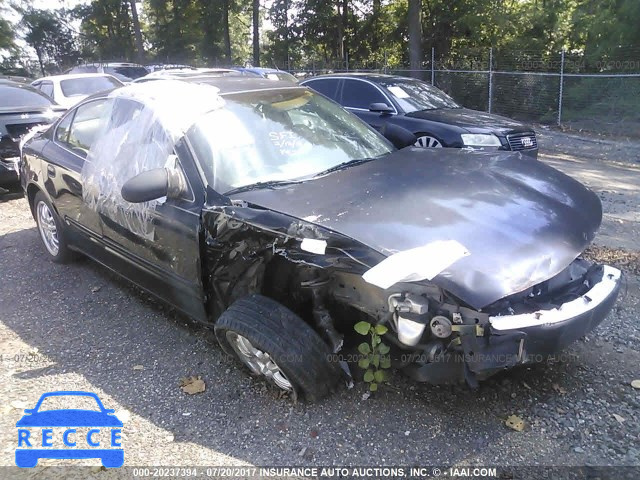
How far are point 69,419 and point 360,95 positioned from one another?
688 centimetres

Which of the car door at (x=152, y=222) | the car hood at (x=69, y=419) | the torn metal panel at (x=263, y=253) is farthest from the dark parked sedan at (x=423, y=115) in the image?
the car hood at (x=69, y=419)

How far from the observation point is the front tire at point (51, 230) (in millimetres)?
4791

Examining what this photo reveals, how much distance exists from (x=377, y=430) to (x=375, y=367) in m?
0.40

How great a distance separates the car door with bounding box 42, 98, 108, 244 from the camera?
13.7 feet

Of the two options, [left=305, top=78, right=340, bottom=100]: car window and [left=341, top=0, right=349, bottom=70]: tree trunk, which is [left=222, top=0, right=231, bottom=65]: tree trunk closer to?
[left=341, top=0, right=349, bottom=70]: tree trunk

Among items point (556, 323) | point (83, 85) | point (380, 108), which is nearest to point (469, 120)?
point (380, 108)

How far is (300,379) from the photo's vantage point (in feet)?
9.00

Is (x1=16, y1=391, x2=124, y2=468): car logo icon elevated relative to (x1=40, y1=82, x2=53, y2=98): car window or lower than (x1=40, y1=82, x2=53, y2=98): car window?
lower

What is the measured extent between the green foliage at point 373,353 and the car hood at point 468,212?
0.53m

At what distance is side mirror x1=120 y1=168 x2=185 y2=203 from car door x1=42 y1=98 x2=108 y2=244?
118cm

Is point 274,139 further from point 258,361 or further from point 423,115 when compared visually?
point 423,115

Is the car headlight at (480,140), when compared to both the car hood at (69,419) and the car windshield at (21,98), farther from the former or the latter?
the car windshield at (21,98)

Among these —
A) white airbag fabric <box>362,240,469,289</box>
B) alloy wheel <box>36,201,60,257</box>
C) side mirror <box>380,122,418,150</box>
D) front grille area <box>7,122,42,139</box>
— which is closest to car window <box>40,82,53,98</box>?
front grille area <box>7,122,42,139</box>

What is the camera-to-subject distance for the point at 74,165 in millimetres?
4230
